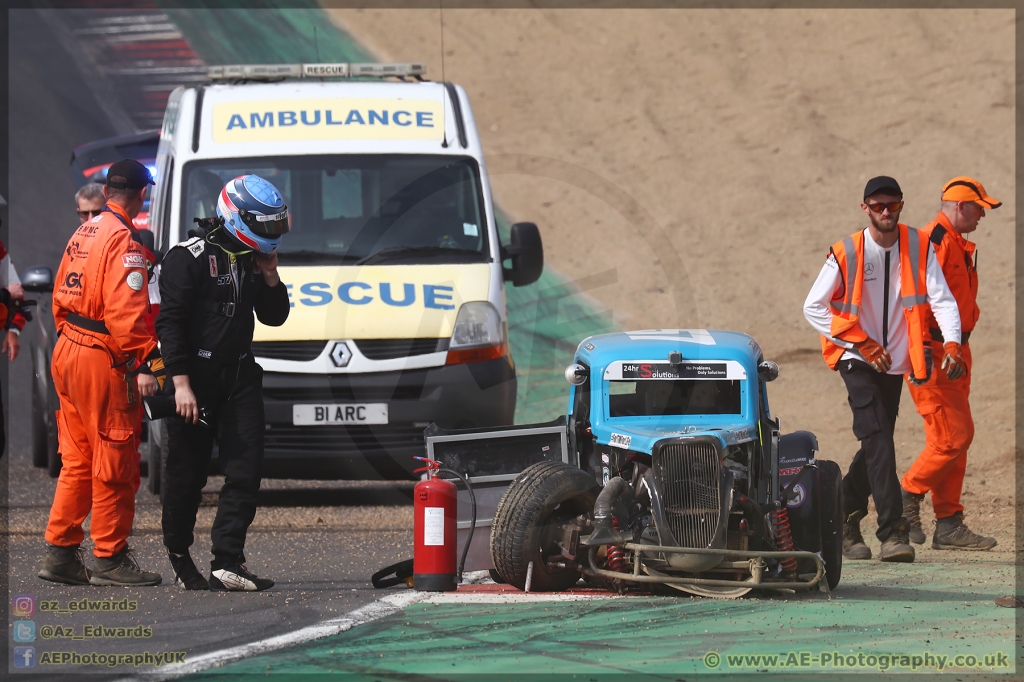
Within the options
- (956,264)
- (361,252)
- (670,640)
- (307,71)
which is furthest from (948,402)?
(307,71)

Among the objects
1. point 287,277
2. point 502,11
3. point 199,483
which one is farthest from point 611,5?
point 199,483

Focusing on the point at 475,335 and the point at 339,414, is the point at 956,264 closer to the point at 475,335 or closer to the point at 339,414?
the point at 475,335

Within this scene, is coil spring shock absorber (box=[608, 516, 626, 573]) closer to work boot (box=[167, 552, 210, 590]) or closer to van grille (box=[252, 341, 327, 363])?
work boot (box=[167, 552, 210, 590])

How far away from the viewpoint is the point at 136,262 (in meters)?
7.36

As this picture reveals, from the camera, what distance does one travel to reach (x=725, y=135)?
2386 cm

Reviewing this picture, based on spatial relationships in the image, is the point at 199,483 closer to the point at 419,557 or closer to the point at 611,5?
the point at 419,557

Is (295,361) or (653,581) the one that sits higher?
(295,361)

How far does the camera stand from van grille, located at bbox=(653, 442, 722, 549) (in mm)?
6785

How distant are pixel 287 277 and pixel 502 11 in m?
18.7

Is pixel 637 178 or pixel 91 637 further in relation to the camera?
pixel 637 178

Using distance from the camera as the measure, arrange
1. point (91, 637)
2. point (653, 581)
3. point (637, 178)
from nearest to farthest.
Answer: point (91, 637), point (653, 581), point (637, 178)

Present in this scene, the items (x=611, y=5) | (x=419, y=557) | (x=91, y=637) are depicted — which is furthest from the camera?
(x=611, y=5)

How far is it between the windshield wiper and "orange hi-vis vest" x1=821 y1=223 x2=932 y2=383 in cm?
329

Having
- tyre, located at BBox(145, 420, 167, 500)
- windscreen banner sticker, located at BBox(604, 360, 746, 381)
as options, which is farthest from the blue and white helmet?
tyre, located at BBox(145, 420, 167, 500)
